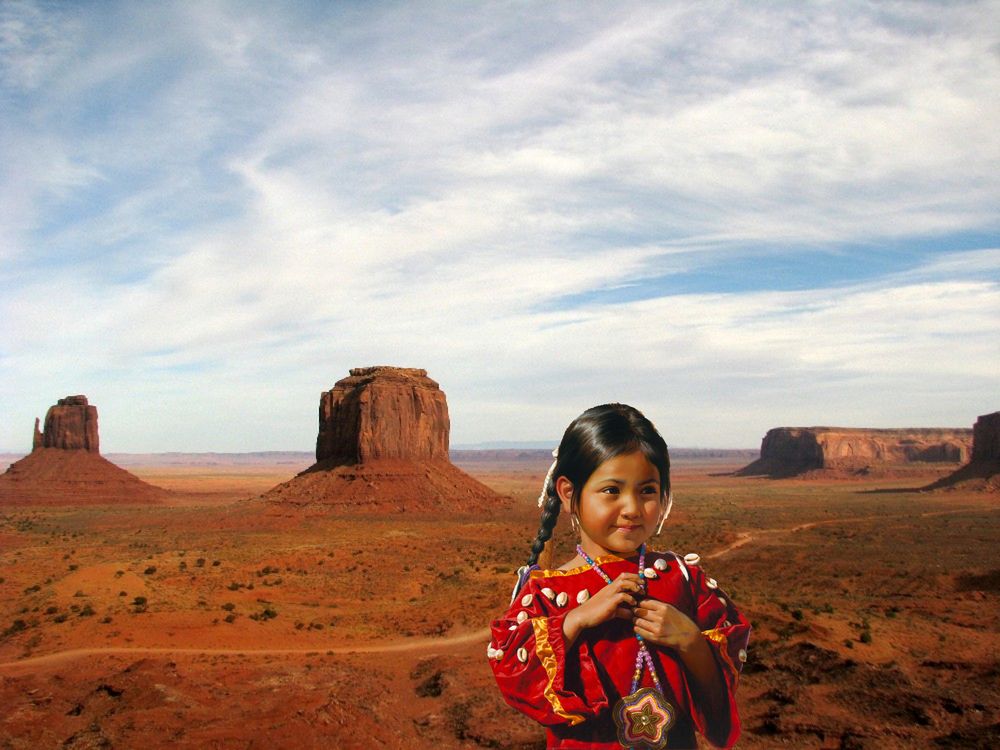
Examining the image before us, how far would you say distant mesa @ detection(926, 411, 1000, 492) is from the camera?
228 feet

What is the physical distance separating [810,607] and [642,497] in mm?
17627

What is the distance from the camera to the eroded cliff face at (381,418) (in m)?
57.7

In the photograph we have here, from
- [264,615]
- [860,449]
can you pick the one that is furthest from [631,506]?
[860,449]

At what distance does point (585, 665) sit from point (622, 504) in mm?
749

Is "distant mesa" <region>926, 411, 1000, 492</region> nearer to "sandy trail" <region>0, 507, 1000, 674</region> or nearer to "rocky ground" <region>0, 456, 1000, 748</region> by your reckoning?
"rocky ground" <region>0, 456, 1000, 748</region>

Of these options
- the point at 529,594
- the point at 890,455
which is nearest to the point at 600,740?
the point at 529,594

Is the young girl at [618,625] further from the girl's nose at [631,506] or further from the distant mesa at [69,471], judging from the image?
the distant mesa at [69,471]

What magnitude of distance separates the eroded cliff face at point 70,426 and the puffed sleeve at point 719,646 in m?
81.5

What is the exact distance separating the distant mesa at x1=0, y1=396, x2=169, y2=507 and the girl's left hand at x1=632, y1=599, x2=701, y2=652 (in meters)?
73.2

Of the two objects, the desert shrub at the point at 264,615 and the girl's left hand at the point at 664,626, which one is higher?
the girl's left hand at the point at 664,626

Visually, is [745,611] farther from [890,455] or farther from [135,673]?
[890,455]

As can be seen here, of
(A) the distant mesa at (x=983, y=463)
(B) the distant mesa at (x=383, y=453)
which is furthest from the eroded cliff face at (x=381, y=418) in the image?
(A) the distant mesa at (x=983, y=463)

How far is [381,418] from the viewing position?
58.0 m

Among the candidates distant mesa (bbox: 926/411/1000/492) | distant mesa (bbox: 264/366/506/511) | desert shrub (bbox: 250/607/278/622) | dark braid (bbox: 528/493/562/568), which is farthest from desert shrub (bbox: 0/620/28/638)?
distant mesa (bbox: 926/411/1000/492)
